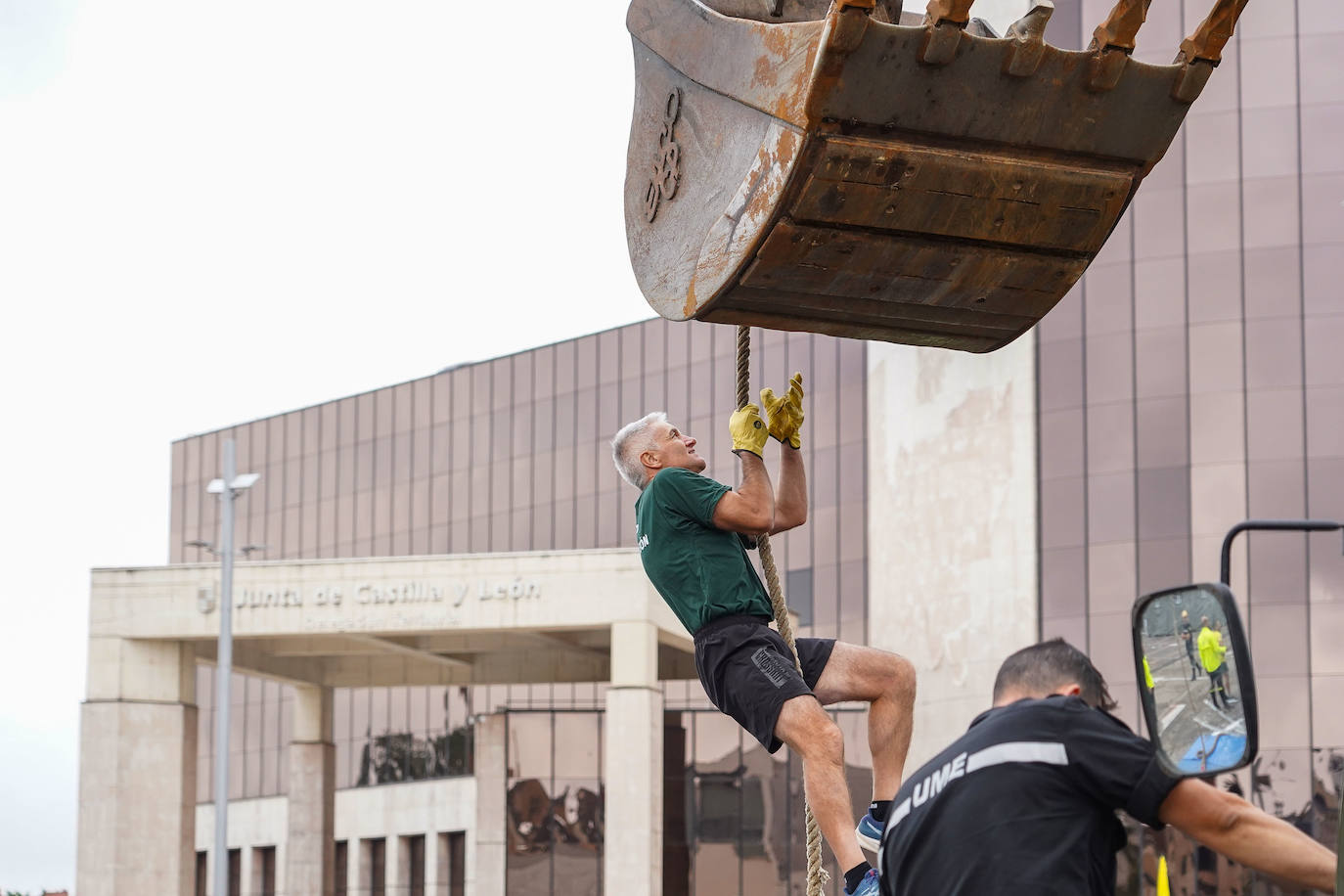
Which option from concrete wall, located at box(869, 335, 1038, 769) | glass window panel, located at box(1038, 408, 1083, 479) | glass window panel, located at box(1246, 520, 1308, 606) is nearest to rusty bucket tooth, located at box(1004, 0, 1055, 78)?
glass window panel, located at box(1246, 520, 1308, 606)

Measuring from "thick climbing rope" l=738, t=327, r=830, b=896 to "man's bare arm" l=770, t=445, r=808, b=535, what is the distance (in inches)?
6.4

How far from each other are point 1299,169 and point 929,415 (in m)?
9.75

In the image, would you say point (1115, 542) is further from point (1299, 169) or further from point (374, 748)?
point (374, 748)

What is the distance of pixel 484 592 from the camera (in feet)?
119

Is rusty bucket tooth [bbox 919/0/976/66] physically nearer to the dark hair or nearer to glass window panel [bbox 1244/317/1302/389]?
the dark hair

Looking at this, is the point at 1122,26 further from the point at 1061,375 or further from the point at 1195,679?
the point at 1061,375

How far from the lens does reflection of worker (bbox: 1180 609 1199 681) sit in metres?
2.95

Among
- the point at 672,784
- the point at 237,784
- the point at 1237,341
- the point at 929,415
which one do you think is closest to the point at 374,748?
the point at 237,784

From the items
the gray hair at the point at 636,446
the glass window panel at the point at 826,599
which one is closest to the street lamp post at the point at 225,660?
the glass window panel at the point at 826,599

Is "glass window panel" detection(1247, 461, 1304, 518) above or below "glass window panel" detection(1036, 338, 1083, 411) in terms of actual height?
below

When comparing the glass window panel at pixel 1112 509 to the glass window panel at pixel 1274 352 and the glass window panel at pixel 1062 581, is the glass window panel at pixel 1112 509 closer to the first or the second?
the glass window panel at pixel 1062 581

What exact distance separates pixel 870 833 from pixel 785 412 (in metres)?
1.54

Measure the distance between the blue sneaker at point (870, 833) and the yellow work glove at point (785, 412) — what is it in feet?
4.52

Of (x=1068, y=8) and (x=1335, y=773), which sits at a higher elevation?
(x=1068, y=8)
